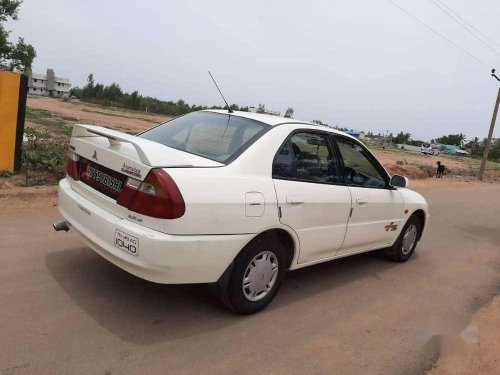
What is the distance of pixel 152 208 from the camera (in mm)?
3352

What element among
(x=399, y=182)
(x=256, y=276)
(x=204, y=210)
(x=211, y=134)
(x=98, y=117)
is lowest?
(x=98, y=117)

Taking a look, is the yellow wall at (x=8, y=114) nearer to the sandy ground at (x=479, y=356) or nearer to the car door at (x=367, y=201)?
the car door at (x=367, y=201)

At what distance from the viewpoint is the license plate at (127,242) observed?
3.35m

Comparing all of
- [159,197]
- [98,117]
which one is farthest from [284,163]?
[98,117]

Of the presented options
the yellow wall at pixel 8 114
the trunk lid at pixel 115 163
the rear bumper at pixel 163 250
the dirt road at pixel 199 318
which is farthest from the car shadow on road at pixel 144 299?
the yellow wall at pixel 8 114

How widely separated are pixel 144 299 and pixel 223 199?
48.3 inches

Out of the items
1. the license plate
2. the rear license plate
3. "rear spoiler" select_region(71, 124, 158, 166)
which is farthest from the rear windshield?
the license plate

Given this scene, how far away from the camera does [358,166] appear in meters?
5.16

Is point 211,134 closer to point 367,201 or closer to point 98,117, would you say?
point 367,201

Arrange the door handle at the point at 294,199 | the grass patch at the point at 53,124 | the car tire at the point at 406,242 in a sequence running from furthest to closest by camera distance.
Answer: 1. the grass patch at the point at 53,124
2. the car tire at the point at 406,242
3. the door handle at the point at 294,199

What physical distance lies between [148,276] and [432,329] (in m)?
2.62

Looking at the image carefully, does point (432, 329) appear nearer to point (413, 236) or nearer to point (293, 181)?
point (293, 181)

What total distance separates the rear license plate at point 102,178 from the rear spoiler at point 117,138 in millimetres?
246

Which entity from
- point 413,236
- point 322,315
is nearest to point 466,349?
point 322,315
